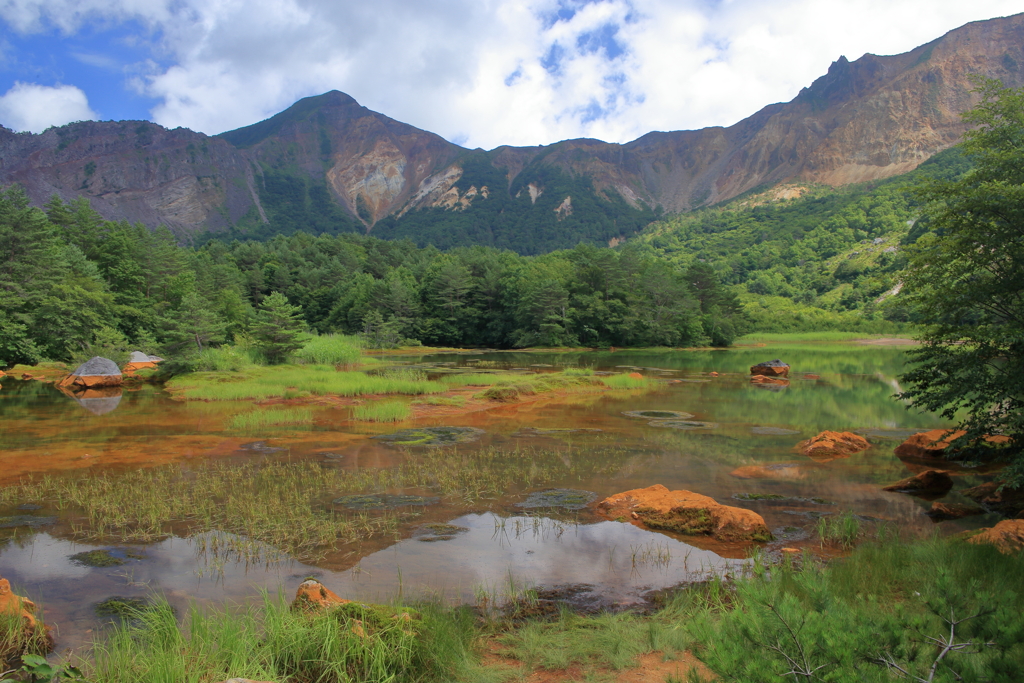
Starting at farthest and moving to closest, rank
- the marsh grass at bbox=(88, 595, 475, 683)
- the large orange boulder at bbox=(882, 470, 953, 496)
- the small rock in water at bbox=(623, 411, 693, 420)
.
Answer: the small rock in water at bbox=(623, 411, 693, 420), the large orange boulder at bbox=(882, 470, 953, 496), the marsh grass at bbox=(88, 595, 475, 683)

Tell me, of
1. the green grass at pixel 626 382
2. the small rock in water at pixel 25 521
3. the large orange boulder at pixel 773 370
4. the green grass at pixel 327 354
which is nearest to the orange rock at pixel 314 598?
the small rock in water at pixel 25 521

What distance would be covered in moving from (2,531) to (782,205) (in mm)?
145644

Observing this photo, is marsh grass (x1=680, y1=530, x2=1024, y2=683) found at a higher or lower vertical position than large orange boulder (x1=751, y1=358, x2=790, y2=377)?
higher

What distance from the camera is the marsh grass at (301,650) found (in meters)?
4.10

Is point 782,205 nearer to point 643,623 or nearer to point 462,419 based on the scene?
point 462,419

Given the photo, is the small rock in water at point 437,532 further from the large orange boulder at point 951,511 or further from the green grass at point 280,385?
the green grass at point 280,385

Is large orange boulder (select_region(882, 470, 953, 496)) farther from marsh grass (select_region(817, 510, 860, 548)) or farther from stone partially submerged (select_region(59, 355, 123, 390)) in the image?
stone partially submerged (select_region(59, 355, 123, 390))

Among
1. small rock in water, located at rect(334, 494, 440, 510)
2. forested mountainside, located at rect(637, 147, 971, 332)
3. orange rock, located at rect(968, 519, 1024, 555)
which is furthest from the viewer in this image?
forested mountainside, located at rect(637, 147, 971, 332)

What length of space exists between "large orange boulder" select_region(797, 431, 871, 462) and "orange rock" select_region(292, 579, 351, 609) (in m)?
12.0

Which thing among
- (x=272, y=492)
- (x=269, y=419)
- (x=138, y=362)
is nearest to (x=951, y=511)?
(x=272, y=492)

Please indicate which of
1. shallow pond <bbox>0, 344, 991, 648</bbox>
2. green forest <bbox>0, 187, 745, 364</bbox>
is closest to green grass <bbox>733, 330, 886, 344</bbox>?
green forest <bbox>0, 187, 745, 364</bbox>

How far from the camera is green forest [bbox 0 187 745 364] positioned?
32.6m

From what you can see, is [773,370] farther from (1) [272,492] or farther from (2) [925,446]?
(1) [272,492]

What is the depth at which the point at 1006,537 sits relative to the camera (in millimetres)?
6641
